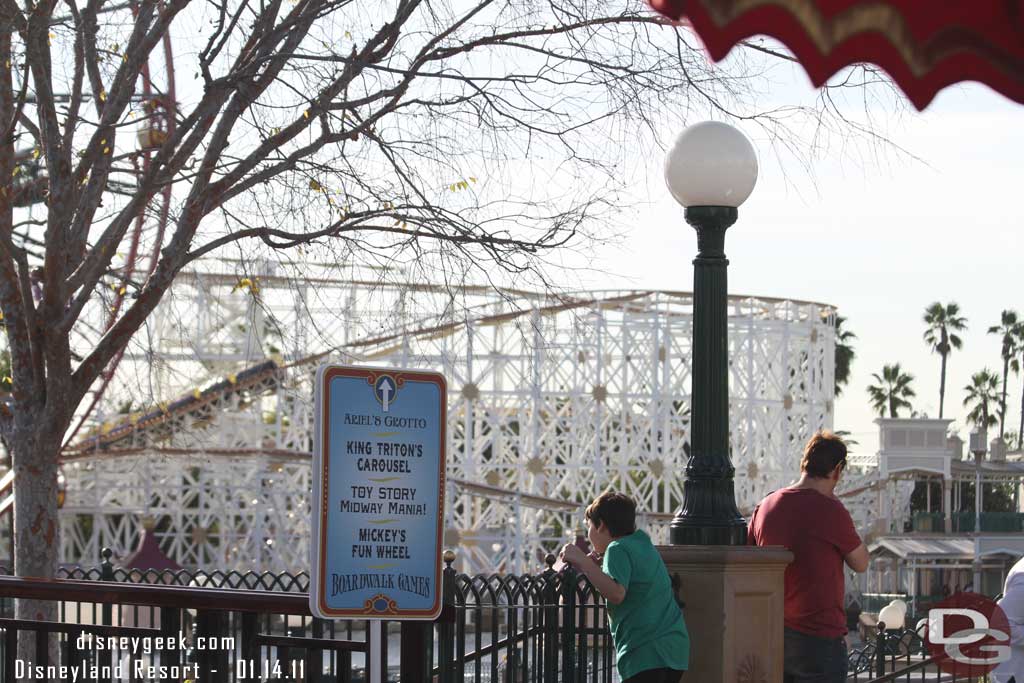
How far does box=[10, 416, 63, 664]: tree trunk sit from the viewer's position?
348 inches

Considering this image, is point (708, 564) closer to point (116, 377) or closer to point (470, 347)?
point (470, 347)

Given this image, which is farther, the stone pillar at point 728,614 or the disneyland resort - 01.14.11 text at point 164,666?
the stone pillar at point 728,614

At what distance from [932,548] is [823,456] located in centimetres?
4224

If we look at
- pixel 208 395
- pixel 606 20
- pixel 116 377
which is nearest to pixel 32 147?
pixel 116 377

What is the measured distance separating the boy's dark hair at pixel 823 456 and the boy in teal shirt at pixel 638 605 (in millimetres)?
892

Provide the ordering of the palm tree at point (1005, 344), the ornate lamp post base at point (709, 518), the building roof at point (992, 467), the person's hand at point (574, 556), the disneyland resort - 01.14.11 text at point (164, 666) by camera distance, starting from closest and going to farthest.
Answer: the disneyland resort - 01.14.11 text at point (164, 666) < the person's hand at point (574, 556) < the ornate lamp post base at point (709, 518) < the building roof at point (992, 467) < the palm tree at point (1005, 344)

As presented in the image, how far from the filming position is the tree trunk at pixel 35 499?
8.84 metres

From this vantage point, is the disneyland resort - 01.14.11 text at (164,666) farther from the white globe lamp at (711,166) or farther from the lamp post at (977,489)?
the lamp post at (977,489)

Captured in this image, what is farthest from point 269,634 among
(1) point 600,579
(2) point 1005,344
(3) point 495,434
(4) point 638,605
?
(2) point 1005,344

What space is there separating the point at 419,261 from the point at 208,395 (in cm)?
2398

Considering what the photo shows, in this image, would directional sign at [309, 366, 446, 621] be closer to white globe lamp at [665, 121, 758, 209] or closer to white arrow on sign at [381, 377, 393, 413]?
white arrow on sign at [381, 377, 393, 413]

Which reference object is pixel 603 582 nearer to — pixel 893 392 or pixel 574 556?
pixel 574 556

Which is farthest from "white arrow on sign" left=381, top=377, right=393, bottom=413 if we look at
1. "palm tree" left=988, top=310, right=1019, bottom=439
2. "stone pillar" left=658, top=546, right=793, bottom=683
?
"palm tree" left=988, top=310, right=1019, bottom=439

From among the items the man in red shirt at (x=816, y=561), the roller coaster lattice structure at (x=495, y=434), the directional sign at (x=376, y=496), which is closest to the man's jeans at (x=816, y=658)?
the man in red shirt at (x=816, y=561)
